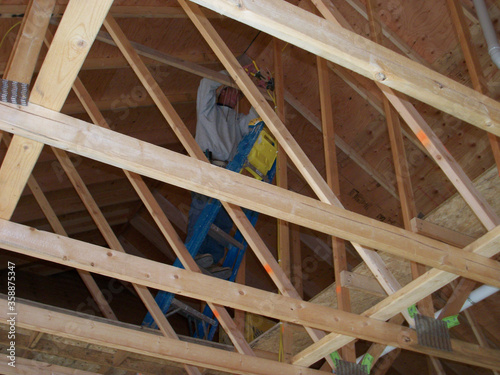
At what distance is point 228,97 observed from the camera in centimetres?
498

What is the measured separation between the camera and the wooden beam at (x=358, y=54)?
5.92ft

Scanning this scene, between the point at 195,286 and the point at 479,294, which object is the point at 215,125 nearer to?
the point at 195,286

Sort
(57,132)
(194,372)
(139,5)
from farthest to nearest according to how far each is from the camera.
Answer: (139,5)
(194,372)
(57,132)

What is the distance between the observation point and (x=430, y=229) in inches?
137

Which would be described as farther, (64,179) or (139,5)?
(64,179)

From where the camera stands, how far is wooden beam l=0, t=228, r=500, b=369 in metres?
2.65

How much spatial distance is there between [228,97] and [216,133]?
0.47 metres

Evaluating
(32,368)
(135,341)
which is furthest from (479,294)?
(32,368)

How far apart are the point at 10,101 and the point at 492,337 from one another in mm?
4191

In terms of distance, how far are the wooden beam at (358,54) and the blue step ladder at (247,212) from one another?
7.53ft

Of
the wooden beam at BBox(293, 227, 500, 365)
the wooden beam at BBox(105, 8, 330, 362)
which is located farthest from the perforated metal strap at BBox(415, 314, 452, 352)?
the wooden beam at BBox(105, 8, 330, 362)

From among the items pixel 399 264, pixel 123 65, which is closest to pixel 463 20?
pixel 399 264

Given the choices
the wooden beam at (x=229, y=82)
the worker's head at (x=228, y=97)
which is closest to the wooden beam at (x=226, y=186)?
the wooden beam at (x=229, y=82)

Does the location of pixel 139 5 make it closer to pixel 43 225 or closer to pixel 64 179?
pixel 64 179
